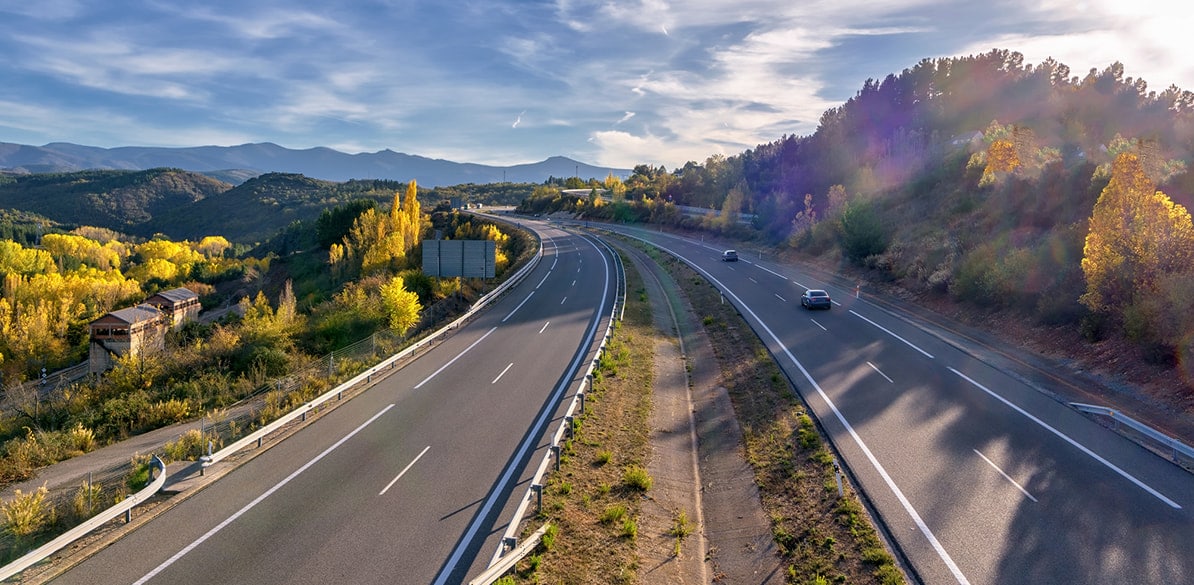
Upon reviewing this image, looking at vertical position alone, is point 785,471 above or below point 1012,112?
below

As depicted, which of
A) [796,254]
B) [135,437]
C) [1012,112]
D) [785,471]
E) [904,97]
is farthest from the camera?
[904,97]

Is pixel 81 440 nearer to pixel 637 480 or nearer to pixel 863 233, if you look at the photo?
pixel 637 480

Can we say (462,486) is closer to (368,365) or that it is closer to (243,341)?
(368,365)

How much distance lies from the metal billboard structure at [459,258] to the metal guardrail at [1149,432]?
2884cm

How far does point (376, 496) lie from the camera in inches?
463

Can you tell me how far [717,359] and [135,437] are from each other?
20245 mm

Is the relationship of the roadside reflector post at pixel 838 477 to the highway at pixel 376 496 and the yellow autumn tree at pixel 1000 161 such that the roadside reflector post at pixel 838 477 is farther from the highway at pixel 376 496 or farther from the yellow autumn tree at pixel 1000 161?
the yellow autumn tree at pixel 1000 161

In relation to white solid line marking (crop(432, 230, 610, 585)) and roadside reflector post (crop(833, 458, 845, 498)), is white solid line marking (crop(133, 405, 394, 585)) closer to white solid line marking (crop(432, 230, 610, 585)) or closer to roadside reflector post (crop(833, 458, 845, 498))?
white solid line marking (crop(432, 230, 610, 585))

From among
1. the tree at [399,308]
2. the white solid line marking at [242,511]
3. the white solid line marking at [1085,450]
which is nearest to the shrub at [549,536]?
the white solid line marking at [242,511]

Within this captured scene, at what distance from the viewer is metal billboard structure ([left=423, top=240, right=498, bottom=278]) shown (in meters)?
36.8

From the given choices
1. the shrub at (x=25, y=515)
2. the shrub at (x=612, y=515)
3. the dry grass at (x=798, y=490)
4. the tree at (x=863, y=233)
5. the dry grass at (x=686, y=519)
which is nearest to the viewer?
the shrub at (x=25, y=515)

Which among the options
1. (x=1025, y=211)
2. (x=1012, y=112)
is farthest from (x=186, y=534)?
(x=1012, y=112)

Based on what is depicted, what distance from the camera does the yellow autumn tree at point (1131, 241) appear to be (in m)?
20.1

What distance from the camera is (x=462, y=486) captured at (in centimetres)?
1236
